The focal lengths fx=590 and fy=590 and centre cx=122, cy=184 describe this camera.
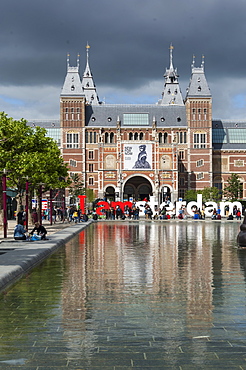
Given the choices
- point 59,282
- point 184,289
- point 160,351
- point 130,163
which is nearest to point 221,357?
point 160,351

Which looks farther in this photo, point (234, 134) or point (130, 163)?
point (234, 134)

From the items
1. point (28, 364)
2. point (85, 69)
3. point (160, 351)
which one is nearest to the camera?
point (28, 364)

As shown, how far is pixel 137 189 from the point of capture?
358ft

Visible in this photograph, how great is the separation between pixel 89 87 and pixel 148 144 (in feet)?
110

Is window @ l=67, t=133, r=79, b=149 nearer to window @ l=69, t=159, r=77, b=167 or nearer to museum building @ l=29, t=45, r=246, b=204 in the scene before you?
museum building @ l=29, t=45, r=246, b=204

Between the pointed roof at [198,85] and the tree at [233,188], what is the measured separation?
50.8ft

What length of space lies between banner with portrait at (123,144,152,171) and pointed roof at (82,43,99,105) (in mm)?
29816

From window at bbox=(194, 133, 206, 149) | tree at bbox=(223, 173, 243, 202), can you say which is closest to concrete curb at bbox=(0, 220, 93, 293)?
tree at bbox=(223, 173, 243, 202)

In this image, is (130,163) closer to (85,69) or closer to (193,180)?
(193,180)

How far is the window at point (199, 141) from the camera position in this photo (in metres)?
105

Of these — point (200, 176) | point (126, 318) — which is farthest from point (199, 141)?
point (126, 318)

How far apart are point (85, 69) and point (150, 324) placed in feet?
421

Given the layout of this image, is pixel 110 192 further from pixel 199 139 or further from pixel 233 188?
pixel 233 188

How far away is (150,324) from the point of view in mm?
7531
